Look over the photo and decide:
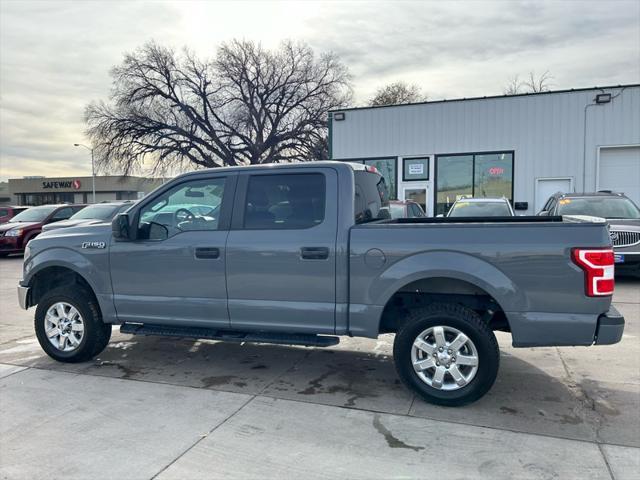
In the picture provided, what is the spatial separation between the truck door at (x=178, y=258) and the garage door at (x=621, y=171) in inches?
645

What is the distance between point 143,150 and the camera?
119 feet

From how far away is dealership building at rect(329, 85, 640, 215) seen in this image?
16.8 metres

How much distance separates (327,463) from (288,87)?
37303 millimetres

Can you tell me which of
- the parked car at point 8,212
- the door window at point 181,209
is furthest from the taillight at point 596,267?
the parked car at point 8,212

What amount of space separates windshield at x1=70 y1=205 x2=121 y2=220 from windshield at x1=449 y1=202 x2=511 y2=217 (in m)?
8.89

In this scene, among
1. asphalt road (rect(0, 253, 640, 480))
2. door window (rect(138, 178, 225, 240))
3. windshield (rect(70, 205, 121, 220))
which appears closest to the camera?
asphalt road (rect(0, 253, 640, 480))

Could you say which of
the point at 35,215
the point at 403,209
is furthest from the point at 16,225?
the point at 403,209

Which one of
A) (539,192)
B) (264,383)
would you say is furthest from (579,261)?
(539,192)

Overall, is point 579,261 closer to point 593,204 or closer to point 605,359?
point 605,359

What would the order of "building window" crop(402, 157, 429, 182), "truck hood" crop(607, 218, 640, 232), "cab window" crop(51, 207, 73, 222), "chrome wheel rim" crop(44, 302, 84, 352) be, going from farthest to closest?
"building window" crop(402, 157, 429, 182) < "cab window" crop(51, 207, 73, 222) < "truck hood" crop(607, 218, 640, 232) < "chrome wheel rim" crop(44, 302, 84, 352)

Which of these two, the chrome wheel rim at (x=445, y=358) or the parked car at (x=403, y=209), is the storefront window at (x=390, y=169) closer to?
the parked car at (x=403, y=209)

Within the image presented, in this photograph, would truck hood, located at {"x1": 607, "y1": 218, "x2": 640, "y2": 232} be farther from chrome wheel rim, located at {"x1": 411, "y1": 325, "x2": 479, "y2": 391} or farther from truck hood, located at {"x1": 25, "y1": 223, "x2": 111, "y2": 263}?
truck hood, located at {"x1": 25, "y1": 223, "x2": 111, "y2": 263}

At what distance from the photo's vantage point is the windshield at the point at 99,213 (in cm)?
1336

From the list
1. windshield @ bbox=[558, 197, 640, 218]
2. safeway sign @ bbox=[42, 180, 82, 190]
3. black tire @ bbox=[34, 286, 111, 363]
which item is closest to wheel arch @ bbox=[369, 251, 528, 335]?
black tire @ bbox=[34, 286, 111, 363]
